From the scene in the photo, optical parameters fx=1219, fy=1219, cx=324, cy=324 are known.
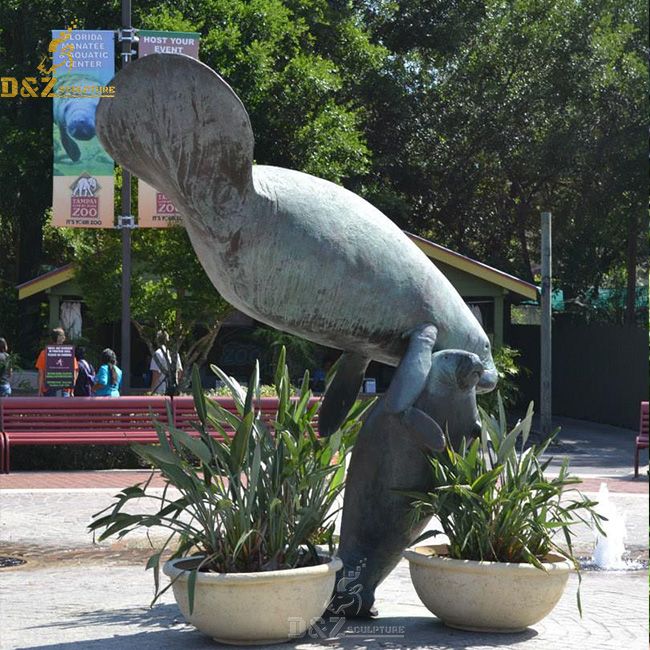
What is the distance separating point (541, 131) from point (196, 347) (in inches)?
468

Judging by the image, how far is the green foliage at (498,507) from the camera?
6.00 m

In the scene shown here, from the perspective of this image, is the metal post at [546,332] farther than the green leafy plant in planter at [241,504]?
Yes

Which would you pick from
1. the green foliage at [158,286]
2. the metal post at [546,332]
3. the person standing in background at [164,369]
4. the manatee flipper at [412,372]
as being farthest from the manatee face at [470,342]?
the green foliage at [158,286]

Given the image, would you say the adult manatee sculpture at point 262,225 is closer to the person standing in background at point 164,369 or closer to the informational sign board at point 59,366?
the informational sign board at point 59,366

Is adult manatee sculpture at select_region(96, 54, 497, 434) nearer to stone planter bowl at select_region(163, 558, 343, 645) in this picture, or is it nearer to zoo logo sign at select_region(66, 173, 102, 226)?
stone planter bowl at select_region(163, 558, 343, 645)

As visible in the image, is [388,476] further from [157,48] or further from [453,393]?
[157,48]

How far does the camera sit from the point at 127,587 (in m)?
7.80

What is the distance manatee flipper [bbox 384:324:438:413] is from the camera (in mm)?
6062

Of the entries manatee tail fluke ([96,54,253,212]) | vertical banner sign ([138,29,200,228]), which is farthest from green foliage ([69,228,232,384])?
manatee tail fluke ([96,54,253,212])

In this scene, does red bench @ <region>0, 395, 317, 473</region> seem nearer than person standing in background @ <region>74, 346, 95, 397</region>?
Yes

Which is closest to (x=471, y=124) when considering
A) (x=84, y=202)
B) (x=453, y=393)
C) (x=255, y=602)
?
(x=84, y=202)

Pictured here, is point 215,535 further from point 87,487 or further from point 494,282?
point 494,282

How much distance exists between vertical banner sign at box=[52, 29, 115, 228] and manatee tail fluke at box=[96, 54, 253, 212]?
1101cm

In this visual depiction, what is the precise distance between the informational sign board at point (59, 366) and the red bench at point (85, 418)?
1772 mm
